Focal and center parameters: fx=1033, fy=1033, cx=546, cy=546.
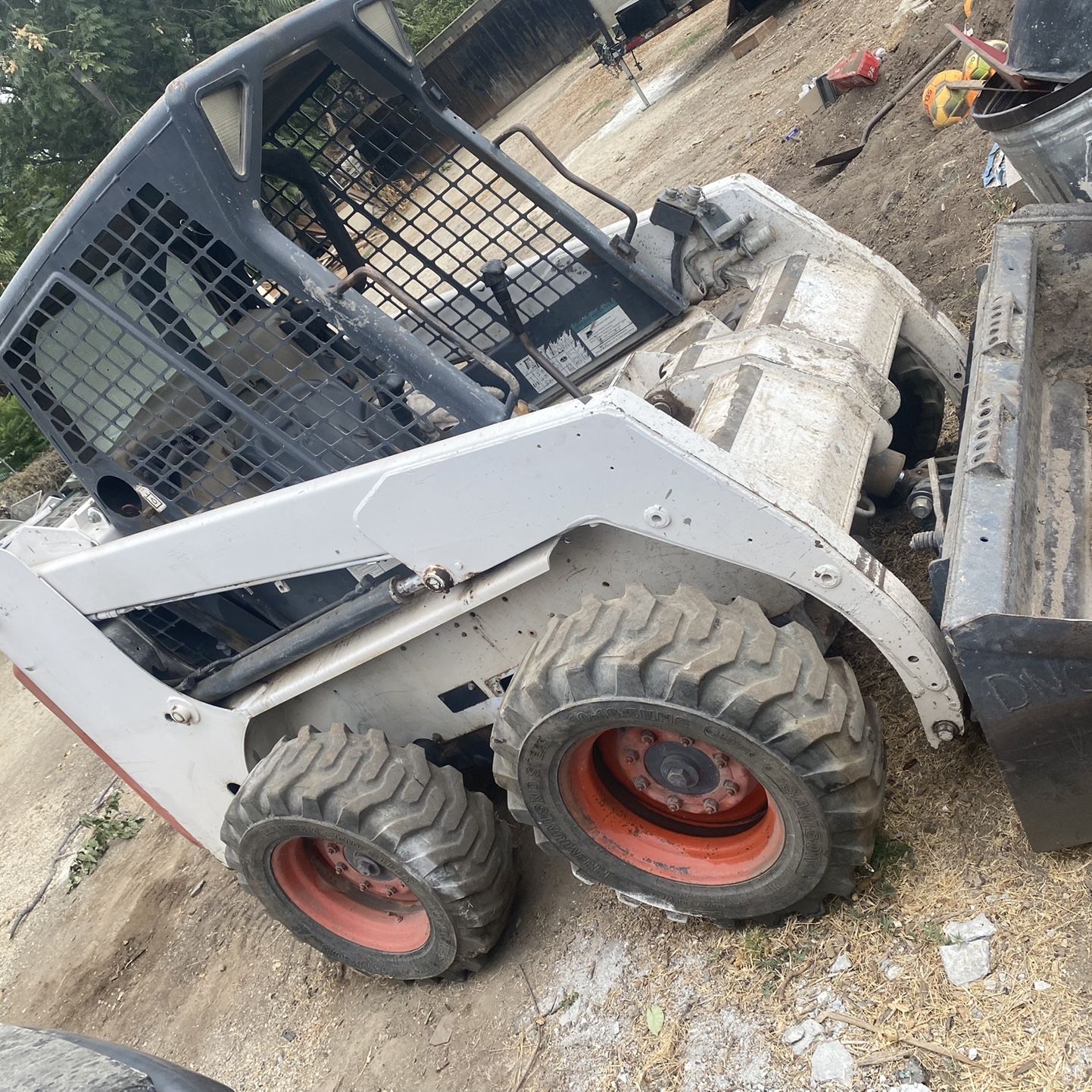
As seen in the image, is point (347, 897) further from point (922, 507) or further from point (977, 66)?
point (977, 66)

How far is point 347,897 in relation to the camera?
3.20 meters

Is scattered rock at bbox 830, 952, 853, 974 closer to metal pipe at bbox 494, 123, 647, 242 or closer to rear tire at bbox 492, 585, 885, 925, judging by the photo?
rear tire at bbox 492, 585, 885, 925

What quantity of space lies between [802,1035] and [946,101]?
5.48 metres

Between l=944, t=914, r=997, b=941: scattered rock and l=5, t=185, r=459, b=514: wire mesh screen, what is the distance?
174 cm

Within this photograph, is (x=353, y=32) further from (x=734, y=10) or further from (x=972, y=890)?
(x=734, y=10)

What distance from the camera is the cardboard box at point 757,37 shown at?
459 inches

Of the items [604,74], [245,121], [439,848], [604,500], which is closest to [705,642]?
[604,500]

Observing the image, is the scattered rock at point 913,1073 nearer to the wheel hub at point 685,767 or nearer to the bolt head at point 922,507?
the wheel hub at point 685,767

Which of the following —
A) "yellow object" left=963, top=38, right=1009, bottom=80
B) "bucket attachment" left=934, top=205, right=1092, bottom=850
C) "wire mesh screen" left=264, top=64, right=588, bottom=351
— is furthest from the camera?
"yellow object" left=963, top=38, right=1009, bottom=80

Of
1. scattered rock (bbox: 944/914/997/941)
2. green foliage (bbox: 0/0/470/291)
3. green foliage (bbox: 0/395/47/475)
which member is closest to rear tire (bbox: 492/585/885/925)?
scattered rock (bbox: 944/914/997/941)

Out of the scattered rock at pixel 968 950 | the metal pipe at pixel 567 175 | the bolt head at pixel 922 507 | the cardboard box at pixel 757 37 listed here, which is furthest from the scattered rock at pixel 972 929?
the cardboard box at pixel 757 37

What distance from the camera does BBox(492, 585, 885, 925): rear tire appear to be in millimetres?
2191

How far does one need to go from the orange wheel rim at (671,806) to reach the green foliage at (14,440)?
11.0 meters

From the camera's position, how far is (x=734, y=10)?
1249 cm
